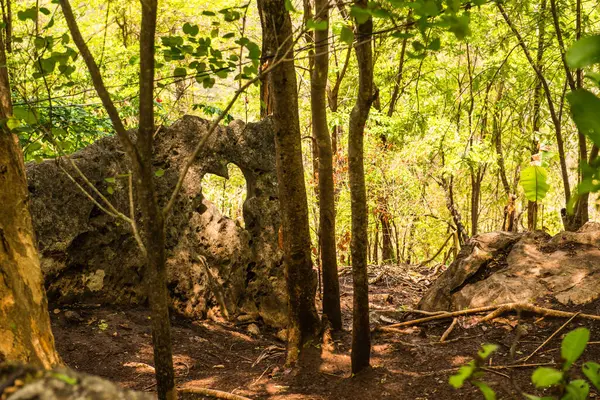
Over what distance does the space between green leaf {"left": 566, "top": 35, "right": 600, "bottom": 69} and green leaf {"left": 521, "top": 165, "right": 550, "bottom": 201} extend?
1.07m

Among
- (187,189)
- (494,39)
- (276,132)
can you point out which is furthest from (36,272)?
(494,39)

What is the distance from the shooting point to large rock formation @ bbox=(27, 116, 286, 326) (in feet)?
19.7

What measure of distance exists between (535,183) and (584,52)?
1.15 meters

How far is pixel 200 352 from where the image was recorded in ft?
19.2

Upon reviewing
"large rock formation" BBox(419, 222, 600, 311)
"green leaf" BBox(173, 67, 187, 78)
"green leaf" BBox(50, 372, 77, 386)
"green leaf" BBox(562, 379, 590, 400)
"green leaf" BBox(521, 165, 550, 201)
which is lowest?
"large rock formation" BBox(419, 222, 600, 311)

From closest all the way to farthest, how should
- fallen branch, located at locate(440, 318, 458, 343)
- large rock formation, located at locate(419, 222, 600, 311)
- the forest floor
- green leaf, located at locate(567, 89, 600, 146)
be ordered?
green leaf, located at locate(567, 89, 600, 146), the forest floor, fallen branch, located at locate(440, 318, 458, 343), large rock formation, located at locate(419, 222, 600, 311)

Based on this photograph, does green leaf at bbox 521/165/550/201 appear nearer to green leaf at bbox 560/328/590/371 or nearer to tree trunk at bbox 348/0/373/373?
green leaf at bbox 560/328/590/371

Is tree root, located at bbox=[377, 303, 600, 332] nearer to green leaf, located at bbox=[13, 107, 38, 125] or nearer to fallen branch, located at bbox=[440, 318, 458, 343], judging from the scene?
fallen branch, located at bbox=[440, 318, 458, 343]

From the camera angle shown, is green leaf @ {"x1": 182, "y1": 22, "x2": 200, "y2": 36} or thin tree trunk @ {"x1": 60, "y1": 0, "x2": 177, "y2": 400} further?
green leaf @ {"x1": 182, "y1": 22, "x2": 200, "y2": 36}

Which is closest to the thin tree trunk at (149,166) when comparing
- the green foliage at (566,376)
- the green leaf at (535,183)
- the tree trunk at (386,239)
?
the green leaf at (535,183)

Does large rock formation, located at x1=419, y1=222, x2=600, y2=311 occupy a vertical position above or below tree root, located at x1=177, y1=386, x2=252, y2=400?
above

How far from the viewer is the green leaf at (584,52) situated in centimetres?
76

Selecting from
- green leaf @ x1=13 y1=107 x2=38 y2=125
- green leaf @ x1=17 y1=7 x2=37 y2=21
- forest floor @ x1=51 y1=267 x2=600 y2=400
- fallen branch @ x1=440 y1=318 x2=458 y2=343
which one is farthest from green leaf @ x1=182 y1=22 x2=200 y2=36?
fallen branch @ x1=440 y1=318 x2=458 y2=343

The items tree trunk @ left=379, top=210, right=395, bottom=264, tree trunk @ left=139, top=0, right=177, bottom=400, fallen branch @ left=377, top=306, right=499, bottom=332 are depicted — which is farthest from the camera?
tree trunk @ left=379, top=210, right=395, bottom=264
